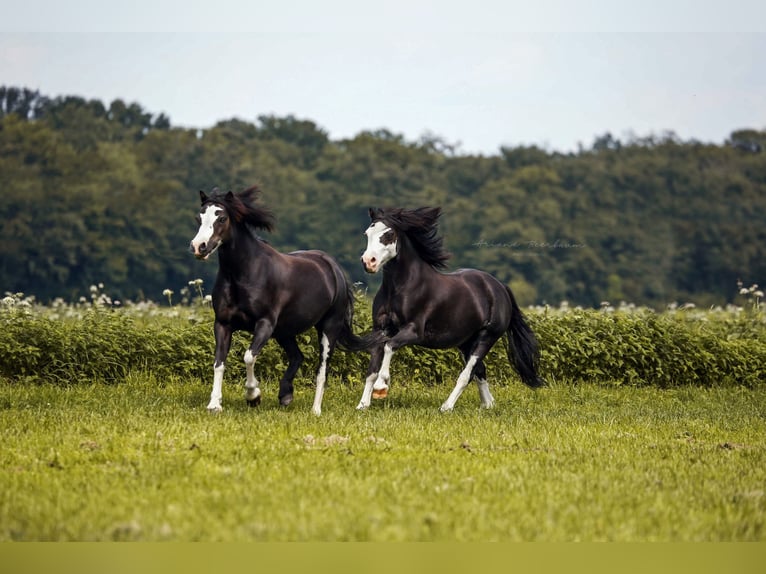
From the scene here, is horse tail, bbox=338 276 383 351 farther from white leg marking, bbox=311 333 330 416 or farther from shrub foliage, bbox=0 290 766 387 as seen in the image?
shrub foliage, bbox=0 290 766 387

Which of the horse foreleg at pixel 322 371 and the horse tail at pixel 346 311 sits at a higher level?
the horse tail at pixel 346 311

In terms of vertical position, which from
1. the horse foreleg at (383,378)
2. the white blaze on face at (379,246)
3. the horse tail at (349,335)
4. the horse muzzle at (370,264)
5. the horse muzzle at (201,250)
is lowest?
the horse foreleg at (383,378)

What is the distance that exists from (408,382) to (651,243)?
44030mm

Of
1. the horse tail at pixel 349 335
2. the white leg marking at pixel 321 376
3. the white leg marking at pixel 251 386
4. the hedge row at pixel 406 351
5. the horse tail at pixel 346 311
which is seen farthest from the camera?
the hedge row at pixel 406 351

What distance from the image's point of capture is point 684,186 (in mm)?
60750

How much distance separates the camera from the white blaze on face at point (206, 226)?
10.6 metres

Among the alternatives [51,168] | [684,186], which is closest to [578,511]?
[51,168]

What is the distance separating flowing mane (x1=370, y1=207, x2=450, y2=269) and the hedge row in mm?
3018

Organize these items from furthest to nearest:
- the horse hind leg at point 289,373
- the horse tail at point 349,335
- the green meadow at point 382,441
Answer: the horse tail at point 349,335, the horse hind leg at point 289,373, the green meadow at point 382,441

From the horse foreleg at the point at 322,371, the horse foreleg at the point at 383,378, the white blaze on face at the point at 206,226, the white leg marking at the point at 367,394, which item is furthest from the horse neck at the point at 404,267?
the white blaze on face at the point at 206,226

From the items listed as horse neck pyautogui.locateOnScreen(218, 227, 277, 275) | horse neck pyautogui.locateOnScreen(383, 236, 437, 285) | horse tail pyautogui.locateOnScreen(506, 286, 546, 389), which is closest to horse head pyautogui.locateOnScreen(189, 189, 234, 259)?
horse neck pyautogui.locateOnScreen(218, 227, 277, 275)

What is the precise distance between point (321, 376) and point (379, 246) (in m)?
1.57

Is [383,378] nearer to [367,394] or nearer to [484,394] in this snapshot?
[367,394]

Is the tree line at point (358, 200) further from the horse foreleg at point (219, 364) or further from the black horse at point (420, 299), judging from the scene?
the horse foreleg at point (219, 364)
